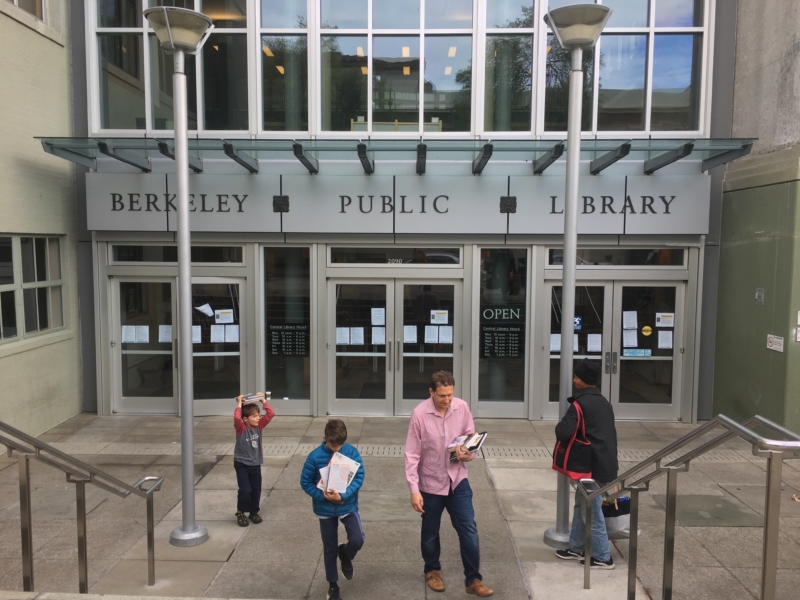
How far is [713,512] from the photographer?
6180mm

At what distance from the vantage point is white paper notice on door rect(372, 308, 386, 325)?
31.6 feet

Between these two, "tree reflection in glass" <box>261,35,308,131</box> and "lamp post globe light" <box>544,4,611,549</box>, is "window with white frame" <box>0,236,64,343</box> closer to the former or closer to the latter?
"tree reflection in glass" <box>261,35,308,131</box>

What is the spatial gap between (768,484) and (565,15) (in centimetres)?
370

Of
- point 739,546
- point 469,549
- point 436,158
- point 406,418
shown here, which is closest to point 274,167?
point 436,158

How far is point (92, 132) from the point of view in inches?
373

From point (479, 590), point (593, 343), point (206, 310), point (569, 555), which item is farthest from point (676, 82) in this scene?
point (479, 590)

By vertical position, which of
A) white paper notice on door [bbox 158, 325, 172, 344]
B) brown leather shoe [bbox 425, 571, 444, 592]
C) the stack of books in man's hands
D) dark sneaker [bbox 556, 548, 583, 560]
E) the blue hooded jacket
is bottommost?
dark sneaker [bbox 556, 548, 583, 560]

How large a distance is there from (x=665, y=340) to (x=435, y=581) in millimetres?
6269

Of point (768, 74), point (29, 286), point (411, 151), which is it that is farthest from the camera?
point (411, 151)

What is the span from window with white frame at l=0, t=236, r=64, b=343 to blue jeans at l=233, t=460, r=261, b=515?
14.6 feet

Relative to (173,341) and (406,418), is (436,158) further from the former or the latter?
(173,341)

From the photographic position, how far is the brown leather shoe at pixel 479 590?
4.51 m

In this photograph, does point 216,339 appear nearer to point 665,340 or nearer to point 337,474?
point 337,474

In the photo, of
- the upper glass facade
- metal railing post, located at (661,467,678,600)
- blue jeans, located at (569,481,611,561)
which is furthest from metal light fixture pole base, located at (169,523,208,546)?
the upper glass facade
